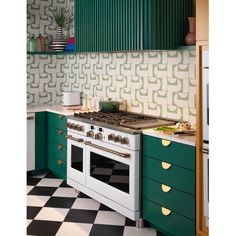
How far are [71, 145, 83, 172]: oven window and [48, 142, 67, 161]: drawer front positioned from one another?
275 millimetres

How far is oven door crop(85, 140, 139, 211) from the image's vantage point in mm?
→ 3086

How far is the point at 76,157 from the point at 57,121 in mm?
663

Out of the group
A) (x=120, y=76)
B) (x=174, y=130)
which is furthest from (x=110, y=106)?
(x=174, y=130)

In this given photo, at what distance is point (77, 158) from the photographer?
3980 millimetres

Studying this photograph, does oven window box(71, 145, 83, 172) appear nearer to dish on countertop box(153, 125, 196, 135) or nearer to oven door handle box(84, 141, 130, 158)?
oven door handle box(84, 141, 130, 158)

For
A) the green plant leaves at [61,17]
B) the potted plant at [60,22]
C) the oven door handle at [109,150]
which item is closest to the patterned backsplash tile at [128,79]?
the potted plant at [60,22]

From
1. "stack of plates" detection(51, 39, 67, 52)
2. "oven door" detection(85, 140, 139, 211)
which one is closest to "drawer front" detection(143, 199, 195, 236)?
"oven door" detection(85, 140, 139, 211)

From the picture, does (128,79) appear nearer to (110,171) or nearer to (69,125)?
(69,125)

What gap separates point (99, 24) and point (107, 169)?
160cm

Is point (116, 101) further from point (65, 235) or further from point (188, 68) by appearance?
point (65, 235)

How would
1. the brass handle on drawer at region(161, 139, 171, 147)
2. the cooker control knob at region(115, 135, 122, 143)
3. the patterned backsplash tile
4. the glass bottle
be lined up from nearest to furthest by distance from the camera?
the brass handle on drawer at region(161, 139, 171, 147) → the cooker control knob at region(115, 135, 122, 143) → the patterned backsplash tile → the glass bottle
